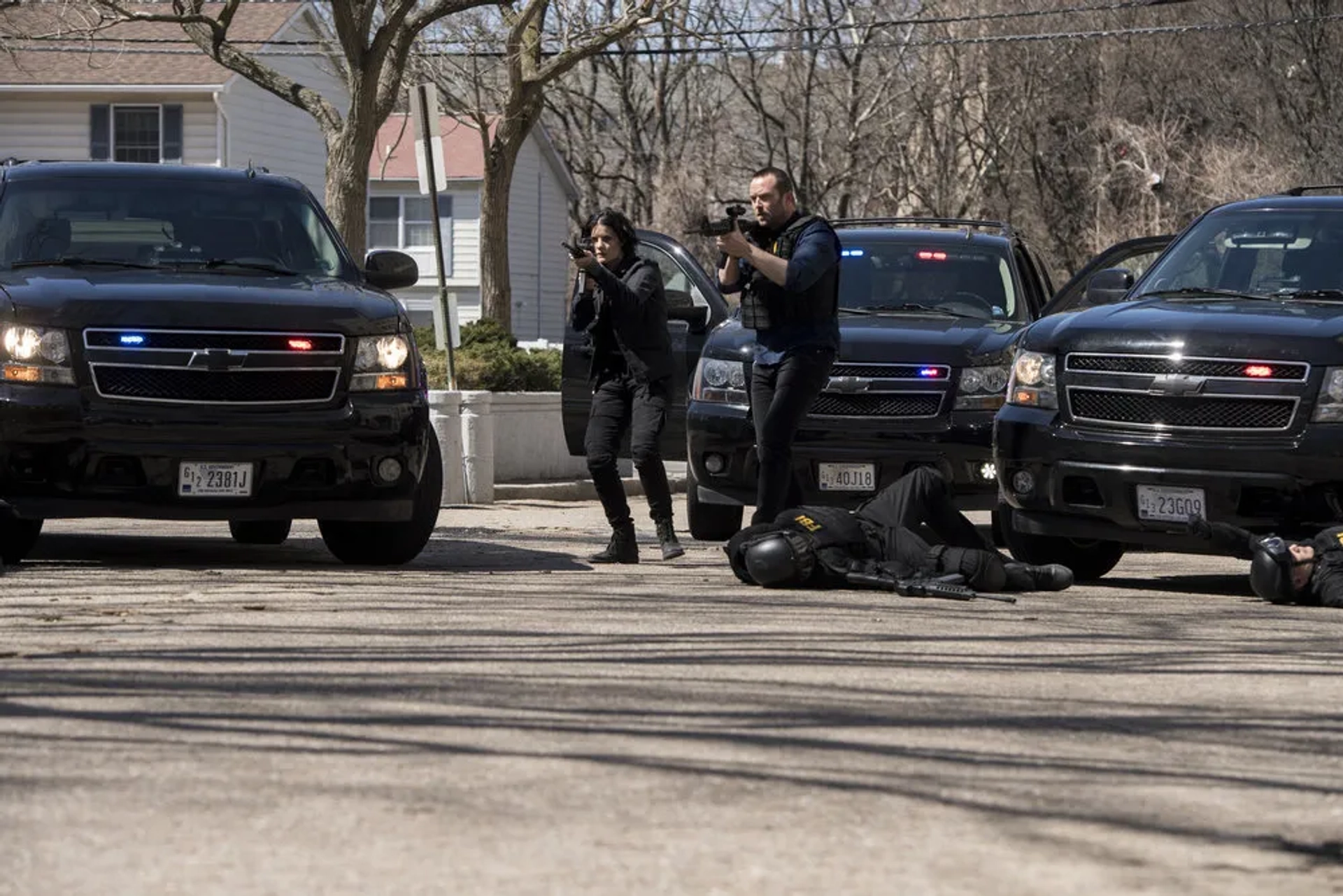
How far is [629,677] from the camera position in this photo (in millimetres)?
7352

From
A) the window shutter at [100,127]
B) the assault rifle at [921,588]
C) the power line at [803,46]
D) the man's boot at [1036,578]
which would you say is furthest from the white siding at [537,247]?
the assault rifle at [921,588]

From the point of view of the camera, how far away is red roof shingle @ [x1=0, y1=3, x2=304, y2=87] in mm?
43500

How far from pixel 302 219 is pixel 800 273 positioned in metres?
2.81

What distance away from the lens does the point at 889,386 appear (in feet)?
44.0

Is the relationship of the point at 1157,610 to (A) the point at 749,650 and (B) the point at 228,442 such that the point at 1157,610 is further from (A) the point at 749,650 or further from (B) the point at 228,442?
(B) the point at 228,442

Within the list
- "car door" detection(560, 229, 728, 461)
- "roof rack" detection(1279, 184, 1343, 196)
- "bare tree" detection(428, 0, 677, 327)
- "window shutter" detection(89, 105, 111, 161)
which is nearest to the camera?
"roof rack" detection(1279, 184, 1343, 196)

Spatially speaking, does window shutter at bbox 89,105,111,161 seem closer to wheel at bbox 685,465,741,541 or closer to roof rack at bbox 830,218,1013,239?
roof rack at bbox 830,218,1013,239

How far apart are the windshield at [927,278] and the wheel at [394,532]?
3.71 meters

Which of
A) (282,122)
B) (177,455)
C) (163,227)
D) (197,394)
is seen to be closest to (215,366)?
(197,394)

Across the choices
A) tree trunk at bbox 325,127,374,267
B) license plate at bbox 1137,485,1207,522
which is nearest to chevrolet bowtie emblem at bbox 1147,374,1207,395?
license plate at bbox 1137,485,1207,522

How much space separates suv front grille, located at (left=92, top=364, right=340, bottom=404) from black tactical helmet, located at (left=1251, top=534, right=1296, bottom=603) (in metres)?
4.14

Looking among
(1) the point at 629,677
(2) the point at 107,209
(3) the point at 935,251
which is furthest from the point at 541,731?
(3) the point at 935,251

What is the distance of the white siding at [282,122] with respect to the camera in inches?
1767

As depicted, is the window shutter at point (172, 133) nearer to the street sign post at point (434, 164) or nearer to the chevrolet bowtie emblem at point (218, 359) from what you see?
the street sign post at point (434, 164)
